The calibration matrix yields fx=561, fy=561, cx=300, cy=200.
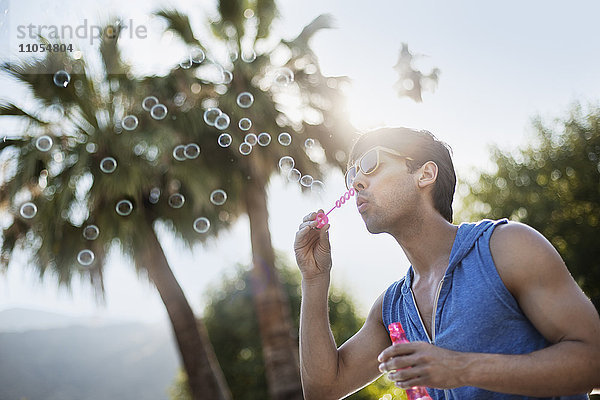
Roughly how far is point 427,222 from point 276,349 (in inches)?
252

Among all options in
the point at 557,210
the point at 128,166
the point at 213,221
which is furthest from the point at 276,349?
the point at 557,210

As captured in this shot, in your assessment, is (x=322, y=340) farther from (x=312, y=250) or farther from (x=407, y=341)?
(x=407, y=341)

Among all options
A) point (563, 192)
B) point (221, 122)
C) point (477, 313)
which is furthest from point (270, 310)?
point (563, 192)

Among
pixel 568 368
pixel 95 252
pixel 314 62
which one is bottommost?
pixel 568 368

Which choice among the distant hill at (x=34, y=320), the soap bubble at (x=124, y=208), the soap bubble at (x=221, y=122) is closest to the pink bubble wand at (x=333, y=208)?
the soap bubble at (x=221, y=122)

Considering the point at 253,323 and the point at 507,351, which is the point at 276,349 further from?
the point at 253,323

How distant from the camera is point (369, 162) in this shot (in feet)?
6.14

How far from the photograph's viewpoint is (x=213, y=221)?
9.08 meters

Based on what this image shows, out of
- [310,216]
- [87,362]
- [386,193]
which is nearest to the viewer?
[386,193]

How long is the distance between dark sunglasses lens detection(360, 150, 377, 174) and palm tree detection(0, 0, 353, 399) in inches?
231

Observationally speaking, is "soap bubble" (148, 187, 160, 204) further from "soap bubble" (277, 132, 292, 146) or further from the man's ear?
the man's ear

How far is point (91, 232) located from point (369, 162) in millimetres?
6515

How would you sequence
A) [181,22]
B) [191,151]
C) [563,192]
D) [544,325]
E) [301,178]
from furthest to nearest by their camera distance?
[563,192] < [181,22] < [191,151] < [301,178] < [544,325]

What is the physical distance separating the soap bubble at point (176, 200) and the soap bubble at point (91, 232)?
3.71 feet
